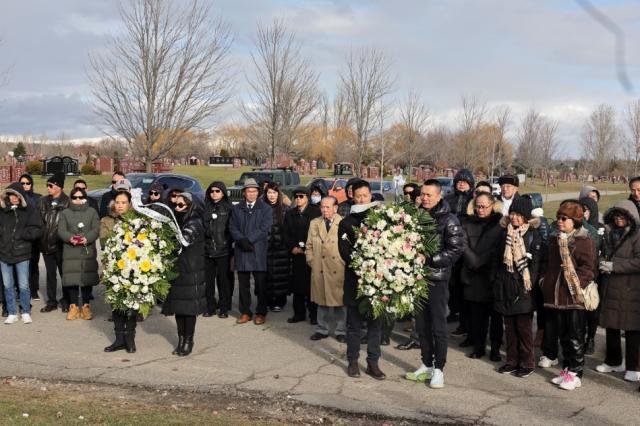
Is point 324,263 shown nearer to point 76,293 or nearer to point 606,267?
point 606,267

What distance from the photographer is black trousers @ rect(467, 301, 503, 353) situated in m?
7.41

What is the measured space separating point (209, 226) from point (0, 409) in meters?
4.21

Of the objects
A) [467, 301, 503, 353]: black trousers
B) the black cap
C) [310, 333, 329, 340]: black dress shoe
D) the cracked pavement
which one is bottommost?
the cracked pavement

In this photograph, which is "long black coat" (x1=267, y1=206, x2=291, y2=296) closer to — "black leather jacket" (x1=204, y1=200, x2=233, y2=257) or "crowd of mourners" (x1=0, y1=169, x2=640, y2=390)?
"crowd of mourners" (x1=0, y1=169, x2=640, y2=390)

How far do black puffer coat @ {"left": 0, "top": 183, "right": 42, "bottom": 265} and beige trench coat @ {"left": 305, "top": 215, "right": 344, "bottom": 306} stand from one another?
3.93m

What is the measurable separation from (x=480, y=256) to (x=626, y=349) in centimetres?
184

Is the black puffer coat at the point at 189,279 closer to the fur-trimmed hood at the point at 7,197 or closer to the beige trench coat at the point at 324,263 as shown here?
the beige trench coat at the point at 324,263

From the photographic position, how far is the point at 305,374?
270 inches

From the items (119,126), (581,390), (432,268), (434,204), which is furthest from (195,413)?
(119,126)

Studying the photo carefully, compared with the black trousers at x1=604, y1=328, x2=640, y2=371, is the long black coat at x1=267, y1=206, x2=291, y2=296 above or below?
above

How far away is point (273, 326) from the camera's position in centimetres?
898

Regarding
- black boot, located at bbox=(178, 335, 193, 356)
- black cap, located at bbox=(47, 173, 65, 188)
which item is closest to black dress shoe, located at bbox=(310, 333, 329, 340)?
black boot, located at bbox=(178, 335, 193, 356)

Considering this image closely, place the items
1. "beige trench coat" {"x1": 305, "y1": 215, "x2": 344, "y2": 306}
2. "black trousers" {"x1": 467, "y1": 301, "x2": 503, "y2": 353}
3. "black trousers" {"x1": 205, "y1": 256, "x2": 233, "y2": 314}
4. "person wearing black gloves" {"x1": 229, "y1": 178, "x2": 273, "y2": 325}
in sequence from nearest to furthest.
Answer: "black trousers" {"x1": 467, "y1": 301, "x2": 503, "y2": 353}
"beige trench coat" {"x1": 305, "y1": 215, "x2": 344, "y2": 306}
"person wearing black gloves" {"x1": 229, "y1": 178, "x2": 273, "y2": 325}
"black trousers" {"x1": 205, "y1": 256, "x2": 233, "y2": 314}

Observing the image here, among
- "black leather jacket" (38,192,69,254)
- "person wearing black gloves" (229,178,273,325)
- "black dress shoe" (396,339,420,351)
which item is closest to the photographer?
"black dress shoe" (396,339,420,351)
